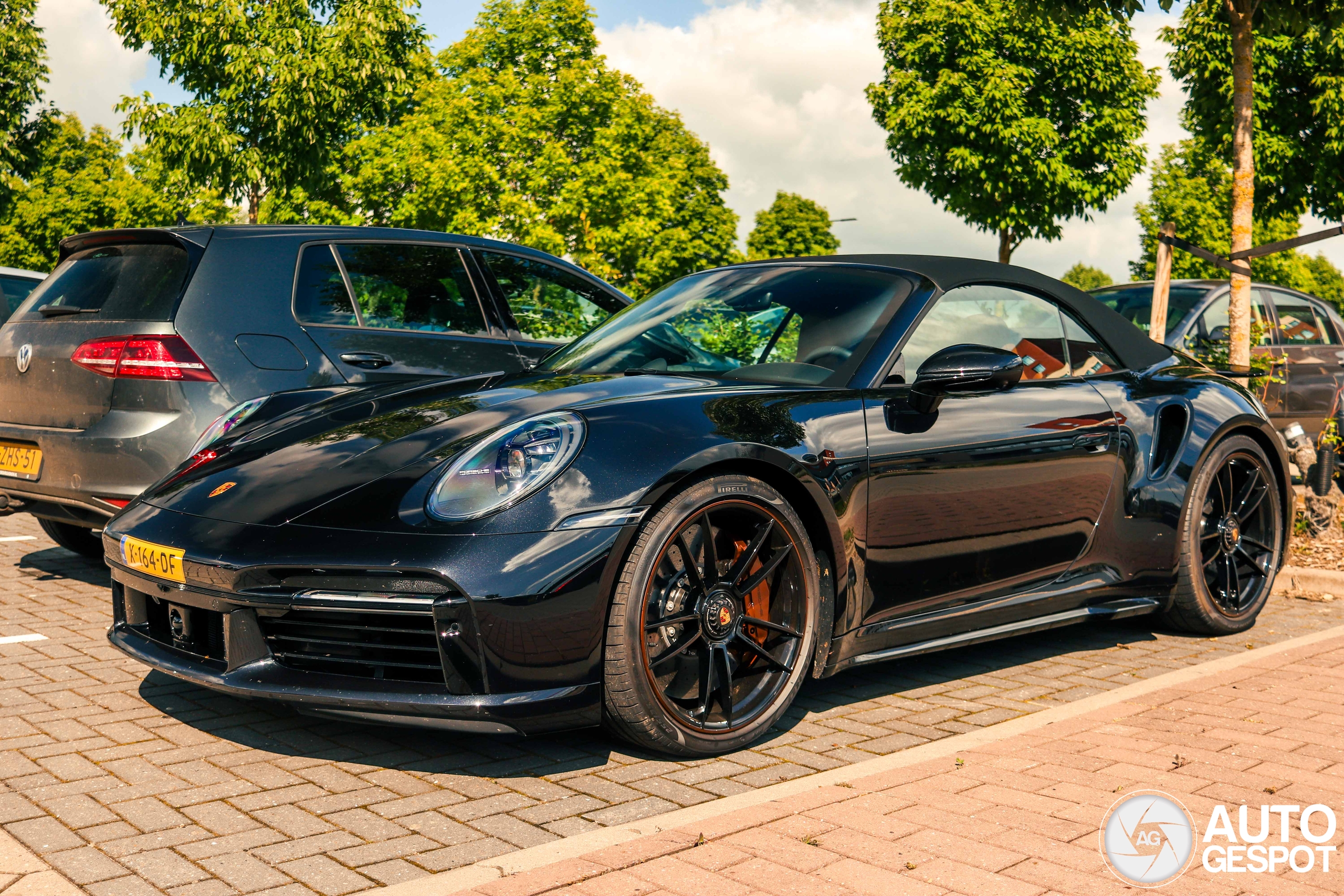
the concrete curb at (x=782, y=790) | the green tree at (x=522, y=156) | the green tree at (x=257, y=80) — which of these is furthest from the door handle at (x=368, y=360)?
the green tree at (x=522, y=156)

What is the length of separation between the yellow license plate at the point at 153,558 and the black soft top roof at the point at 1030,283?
85.6 inches

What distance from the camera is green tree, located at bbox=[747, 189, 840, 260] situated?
72.9m

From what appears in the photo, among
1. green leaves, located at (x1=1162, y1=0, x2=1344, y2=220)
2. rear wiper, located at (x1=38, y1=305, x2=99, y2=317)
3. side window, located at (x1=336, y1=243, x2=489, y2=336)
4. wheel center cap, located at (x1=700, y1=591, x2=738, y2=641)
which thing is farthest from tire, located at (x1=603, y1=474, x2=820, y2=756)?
green leaves, located at (x1=1162, y1=0, x2=1344, y2=220)

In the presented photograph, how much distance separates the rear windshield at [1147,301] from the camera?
33.7 ft

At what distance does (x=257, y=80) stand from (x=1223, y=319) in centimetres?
1483

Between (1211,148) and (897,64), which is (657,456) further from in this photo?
(897,64)

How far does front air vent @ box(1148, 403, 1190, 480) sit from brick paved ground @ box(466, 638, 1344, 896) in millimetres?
1039

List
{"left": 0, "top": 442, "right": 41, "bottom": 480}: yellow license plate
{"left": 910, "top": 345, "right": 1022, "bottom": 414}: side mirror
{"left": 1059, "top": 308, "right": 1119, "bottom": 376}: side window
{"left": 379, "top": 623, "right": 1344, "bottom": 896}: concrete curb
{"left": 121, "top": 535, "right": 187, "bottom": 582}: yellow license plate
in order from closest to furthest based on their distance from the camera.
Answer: {"left": 379, "top": 623, "right": 1344, "bottom": 896}: concrete curb → {"left": 121, "top": 535, "right": 187, "bottom": 582}: yellow license plate → {"left": 910, "top": 345, "right": 1022, "bottom": 414}: side mirror → {"left": 1059, "top": 308, "right": 1119, "bottom": 376}: side window → {"left": 0, "top": 442, "right": 41, "bottom": 480}: yellow license plate

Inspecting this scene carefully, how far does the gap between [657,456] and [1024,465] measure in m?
1.56

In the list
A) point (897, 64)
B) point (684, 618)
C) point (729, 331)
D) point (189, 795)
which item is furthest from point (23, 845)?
point (897, 64)

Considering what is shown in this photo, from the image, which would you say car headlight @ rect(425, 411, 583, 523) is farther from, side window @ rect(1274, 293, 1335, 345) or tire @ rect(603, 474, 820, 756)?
side window @ rect(1274, 293, 1335, 345)

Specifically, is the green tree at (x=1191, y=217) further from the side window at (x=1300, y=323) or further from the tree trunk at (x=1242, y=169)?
the tree trunk at (x=1242, y=169)

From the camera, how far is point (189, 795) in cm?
307

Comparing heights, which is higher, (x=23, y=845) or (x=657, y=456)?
(x=657, y=456)
